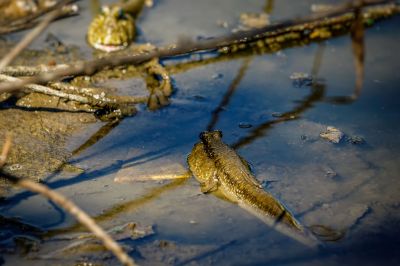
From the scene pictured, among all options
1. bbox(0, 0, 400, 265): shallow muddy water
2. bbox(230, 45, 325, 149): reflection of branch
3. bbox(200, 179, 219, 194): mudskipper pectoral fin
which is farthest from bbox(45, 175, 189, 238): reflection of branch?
bbox(230, 45, 325, 149): reflection of branch

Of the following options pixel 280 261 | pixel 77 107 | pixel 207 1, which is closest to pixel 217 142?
pixel 280 261

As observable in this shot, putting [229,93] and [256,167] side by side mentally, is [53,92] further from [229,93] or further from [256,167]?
[256,167]

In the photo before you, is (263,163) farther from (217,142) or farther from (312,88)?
(312,88)

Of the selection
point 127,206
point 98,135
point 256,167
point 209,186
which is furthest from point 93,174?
point 256,167

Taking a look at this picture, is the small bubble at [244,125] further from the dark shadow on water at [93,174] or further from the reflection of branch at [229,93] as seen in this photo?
the dark shadow on water at [93,174]

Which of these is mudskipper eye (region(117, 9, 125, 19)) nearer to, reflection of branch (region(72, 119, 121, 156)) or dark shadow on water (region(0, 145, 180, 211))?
reflection of branch (region(72, 119, 121, 156))

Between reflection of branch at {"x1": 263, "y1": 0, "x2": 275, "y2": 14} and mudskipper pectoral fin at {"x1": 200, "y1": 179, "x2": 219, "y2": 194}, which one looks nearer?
mudskipper pectoral fin at {"x1": 200, "y1": 179, "x2": 219, "y2": 194}
